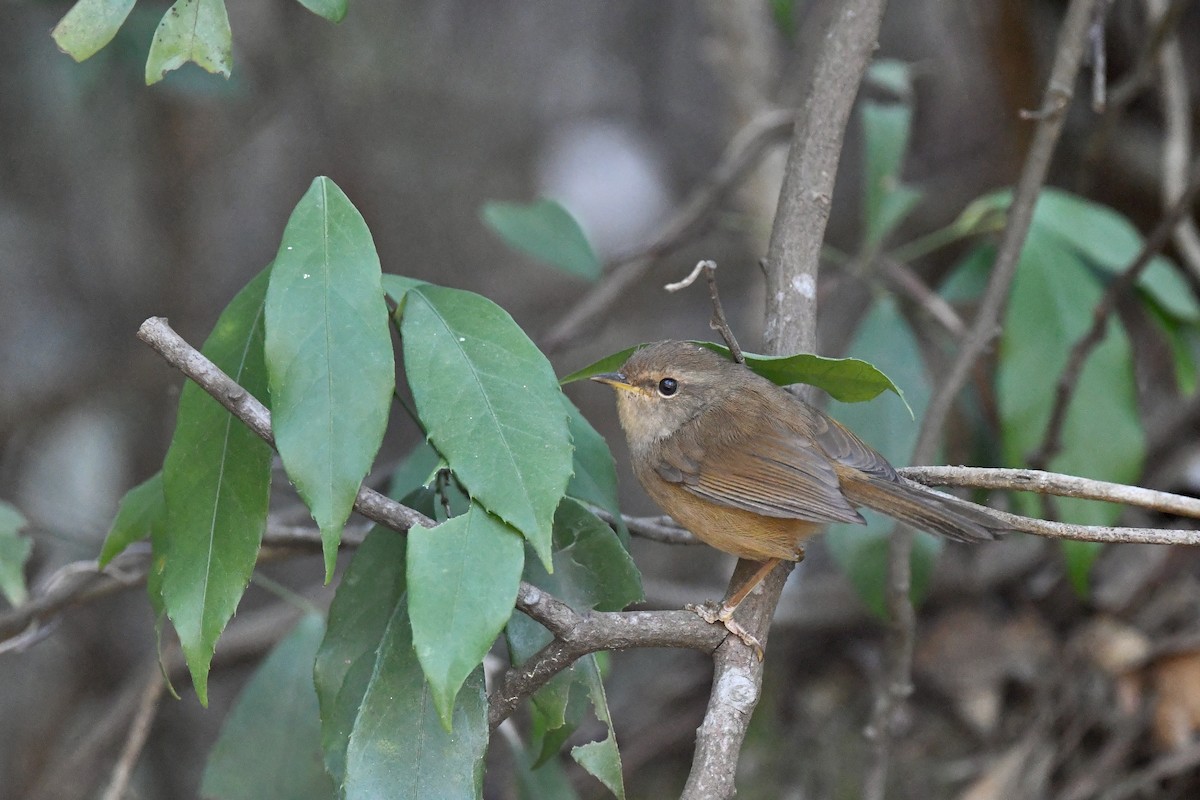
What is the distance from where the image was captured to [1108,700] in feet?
13.4

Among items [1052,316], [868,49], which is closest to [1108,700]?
[1052,316]

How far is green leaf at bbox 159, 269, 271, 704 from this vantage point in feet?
6.41

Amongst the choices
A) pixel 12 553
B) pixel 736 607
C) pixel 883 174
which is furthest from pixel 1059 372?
pixel 12 553

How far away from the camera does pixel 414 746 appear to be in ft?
6.50

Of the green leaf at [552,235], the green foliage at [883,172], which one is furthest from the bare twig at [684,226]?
the green leaf at [552,235]

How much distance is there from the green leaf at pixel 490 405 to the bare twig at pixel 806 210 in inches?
22.3

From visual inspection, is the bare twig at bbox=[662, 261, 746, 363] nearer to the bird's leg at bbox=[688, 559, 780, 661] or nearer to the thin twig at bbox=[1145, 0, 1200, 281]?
the bird's leg at bbox=[688, 559, 780, 661]

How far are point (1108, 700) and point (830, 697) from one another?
101 cm

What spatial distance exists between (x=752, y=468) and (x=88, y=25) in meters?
1.84

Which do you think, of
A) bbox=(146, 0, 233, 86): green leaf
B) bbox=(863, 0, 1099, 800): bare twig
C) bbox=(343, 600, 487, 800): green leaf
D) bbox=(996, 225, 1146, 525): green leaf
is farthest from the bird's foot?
bbox=(996, 225, 1146, 525): green leaf

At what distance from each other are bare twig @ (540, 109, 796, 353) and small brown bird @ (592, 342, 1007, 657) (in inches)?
40.1

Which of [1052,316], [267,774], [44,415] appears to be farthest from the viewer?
[44,415]

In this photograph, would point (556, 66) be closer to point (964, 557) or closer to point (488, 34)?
point (488, 34)

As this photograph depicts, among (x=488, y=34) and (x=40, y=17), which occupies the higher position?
(x=488, y=34)
